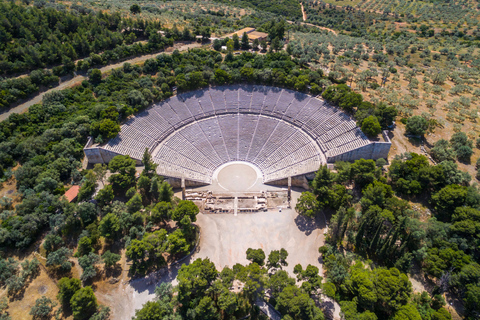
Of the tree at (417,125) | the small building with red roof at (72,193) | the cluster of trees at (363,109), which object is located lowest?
the small building with red roof at (72,193)

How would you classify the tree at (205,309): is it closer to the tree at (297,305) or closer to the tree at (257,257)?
the tree at (257,257)

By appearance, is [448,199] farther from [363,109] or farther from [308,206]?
[363,109]

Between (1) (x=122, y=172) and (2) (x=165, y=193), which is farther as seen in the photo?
(1) (x=122, y=172)

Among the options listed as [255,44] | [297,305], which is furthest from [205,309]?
[255,44]

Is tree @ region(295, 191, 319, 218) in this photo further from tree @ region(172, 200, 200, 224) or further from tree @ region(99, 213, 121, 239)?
tree @ region(99, 213, 121, 239)

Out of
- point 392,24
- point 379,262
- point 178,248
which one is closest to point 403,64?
point 392,24

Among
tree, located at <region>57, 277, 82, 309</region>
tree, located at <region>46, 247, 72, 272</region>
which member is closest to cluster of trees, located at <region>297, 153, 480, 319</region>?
tree, located at <region>57, 277, 82, 309</region>

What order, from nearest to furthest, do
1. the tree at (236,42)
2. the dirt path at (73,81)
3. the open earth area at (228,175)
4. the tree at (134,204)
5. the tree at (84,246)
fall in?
1. the open earth area at (228,175)
2. the tree at (84,246)
3. the tree at (134,204)
4. the dirt path at (73,81)
5. the tree at (236,42)

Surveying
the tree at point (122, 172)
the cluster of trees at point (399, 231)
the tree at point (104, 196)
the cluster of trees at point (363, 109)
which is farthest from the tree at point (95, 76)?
the cluster of trees at point (399, 231)
